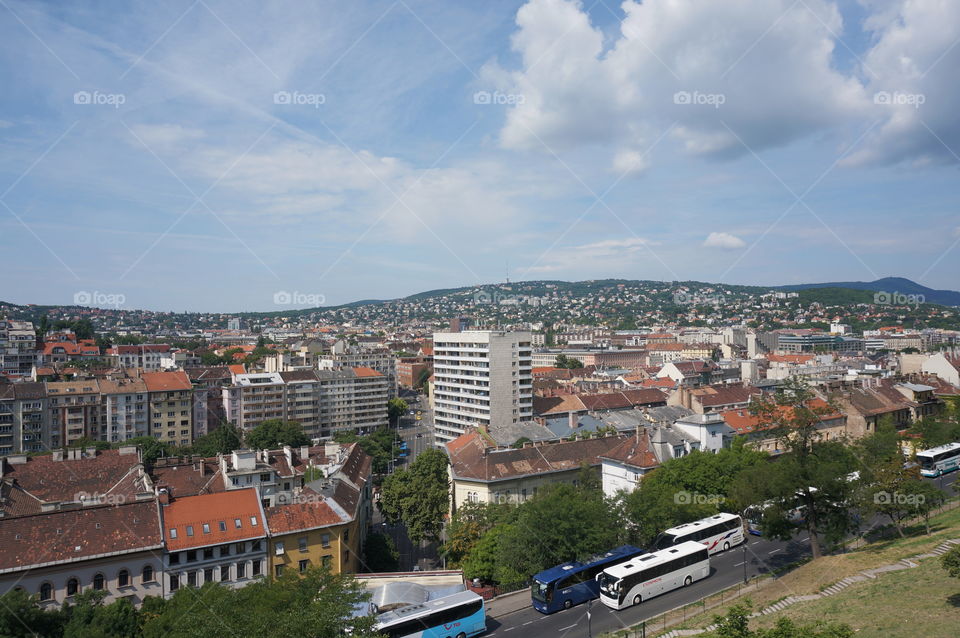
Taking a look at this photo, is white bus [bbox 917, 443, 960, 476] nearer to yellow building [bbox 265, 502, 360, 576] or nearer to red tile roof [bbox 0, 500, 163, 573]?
yellow building [bbox 265, 502, 360, 576]

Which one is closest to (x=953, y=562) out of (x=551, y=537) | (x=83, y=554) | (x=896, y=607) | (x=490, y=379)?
(x=896, y=607)

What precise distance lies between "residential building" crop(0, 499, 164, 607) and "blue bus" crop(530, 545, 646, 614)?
73.5 feet

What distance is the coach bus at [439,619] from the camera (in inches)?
1085

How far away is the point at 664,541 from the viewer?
36000 millimetres

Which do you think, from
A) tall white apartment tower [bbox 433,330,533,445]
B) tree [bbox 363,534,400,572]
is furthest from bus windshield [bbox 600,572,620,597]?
tall white apartment tower [bbox 433,330,533,445]

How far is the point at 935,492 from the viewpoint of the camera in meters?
36.7

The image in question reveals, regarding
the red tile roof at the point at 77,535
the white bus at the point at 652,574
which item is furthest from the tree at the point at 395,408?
the white bus at the point at 652,574

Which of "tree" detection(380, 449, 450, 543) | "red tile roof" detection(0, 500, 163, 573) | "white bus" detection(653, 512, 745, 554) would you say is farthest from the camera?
"tree" detection(380, 449, 450, 543)

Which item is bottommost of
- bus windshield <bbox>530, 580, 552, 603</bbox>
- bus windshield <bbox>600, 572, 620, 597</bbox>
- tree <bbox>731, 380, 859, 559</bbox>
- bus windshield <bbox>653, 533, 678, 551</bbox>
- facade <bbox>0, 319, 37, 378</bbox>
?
bus windshield <bbox>530, 580, 552, 603</bbox>

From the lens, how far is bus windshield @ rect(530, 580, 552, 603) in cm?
3155

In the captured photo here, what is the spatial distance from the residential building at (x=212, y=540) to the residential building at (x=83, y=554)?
0.88m

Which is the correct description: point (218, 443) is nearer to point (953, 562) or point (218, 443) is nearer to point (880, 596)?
point (880, 596)

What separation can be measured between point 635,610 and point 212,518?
85.7ft

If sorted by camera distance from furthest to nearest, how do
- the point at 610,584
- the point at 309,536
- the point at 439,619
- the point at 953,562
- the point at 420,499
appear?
1. the point at 420,499
2. the point at 309,536
3. the point at 610,584
4. the point at 439,619
5. the point at 953,562
